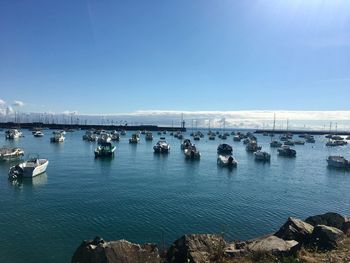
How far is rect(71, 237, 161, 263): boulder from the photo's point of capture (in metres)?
14.3

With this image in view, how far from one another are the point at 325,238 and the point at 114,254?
10.1 m

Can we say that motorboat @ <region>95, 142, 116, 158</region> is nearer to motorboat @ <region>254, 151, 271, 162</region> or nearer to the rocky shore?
motorboat @ <region>254, 151, 271, 162</region>

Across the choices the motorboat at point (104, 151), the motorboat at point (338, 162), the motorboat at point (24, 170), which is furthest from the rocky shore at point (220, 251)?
the motorboat at point (104, 151)

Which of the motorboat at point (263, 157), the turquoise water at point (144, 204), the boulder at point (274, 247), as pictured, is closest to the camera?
the boulder at point (274, 247)

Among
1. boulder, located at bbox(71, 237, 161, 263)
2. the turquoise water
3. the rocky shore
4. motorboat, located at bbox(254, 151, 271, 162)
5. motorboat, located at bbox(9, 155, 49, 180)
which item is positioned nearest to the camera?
boulder, located at bbox(71, 237, 161, 263)

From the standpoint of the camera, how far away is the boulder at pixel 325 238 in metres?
17.2

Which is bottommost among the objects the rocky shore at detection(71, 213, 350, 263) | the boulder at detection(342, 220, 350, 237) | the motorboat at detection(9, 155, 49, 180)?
the motorboat at detection(9, 155, 49, 180)

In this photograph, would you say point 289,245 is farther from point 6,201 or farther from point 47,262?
point 6,201

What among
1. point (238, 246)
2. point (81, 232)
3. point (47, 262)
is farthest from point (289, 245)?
point (81, 232)

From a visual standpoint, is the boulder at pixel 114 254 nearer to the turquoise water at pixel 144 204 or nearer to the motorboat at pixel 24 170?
the turquoise water at pixel 144 204

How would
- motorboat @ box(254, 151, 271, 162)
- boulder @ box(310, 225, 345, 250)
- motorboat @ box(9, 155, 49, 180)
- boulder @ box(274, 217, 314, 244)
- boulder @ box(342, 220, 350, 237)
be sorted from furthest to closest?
motorboat @ box(254, 151, 271, 162) < motorboat @ box(9, 155, 49, 180) < boulder @ box(342, 220, 350, 237) < boulder @ box(274, 217, 314, 244) < boulder @ box(310, 225, 345, 250)

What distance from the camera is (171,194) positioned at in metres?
41.6

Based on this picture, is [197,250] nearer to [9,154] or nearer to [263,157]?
[9,154]

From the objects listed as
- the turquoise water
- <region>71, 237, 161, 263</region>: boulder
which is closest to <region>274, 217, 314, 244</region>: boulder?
the turquoise water
